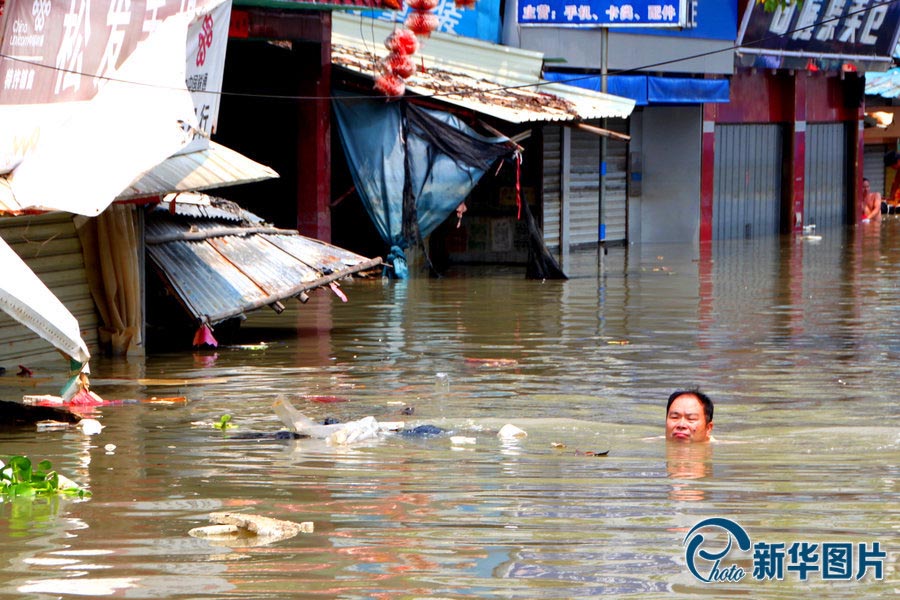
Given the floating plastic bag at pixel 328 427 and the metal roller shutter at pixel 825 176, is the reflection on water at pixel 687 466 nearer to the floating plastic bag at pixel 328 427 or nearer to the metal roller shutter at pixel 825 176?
the floating plastic bag at pixel 328 427

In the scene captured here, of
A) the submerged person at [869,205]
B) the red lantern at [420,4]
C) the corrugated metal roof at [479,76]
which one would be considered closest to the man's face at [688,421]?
the red lantern at [420,4]

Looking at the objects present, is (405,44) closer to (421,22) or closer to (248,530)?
(421,22)

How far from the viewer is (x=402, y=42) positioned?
60.9 feet

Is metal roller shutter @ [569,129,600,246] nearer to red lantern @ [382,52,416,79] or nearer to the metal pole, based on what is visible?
the metal pole

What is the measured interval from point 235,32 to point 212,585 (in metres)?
12.8

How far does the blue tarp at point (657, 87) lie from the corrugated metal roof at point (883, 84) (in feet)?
32.0

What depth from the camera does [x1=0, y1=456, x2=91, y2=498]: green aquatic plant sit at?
25.4 feet

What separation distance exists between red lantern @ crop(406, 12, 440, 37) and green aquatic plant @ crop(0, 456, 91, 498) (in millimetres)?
10808

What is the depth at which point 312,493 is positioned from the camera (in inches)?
308

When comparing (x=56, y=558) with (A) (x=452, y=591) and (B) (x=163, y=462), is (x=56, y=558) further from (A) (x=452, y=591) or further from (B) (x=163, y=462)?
(B) (x=163, y=462)

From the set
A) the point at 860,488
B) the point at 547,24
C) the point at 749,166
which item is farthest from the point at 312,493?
the point at 749,166

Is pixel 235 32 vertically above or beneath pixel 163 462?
above

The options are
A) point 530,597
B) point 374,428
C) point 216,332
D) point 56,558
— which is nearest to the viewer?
point 530,597

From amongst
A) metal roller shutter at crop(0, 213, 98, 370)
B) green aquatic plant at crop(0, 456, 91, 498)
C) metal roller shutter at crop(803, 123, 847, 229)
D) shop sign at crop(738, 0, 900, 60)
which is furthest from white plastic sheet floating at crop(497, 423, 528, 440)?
metal roller shutter at crop(803, 123, 847, 229)
